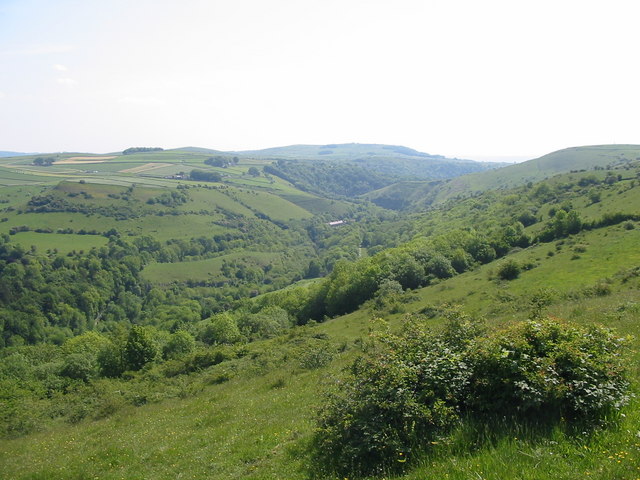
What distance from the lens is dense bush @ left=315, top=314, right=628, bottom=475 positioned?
364 inches

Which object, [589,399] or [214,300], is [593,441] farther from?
[214,300]

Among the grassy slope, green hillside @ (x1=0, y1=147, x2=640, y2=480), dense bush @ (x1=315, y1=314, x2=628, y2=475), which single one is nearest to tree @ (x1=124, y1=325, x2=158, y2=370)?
green hillside @ (x1=0, y1=147, x2=640, y2=480)

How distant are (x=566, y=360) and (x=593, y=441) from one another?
183 centimetres

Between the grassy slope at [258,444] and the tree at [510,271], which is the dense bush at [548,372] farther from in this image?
the tree at [510,271]

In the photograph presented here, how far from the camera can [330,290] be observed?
291 feet

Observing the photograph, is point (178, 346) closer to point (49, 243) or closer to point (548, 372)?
point (548, 372)

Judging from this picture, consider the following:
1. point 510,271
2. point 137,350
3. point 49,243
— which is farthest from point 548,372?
point 49,243

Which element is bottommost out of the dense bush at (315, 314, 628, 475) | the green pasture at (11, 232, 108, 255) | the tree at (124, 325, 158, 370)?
the green pasture at (11, 232, 108, 255)

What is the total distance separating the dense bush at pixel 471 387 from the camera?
9.23 metres

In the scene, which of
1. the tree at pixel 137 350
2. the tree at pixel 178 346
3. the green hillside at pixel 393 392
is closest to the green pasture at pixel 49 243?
the green hillside at pixel 393 392

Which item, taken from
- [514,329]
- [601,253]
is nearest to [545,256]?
[601,253]

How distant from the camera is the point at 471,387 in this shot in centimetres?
1053

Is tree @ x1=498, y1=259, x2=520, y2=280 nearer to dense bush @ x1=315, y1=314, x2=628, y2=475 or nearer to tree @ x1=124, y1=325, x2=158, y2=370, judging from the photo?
tree @ x1=124, y1=325, x2=158, y2=370

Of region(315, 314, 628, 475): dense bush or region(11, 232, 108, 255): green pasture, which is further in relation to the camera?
region(11, 232, 108, 255): green pasture
